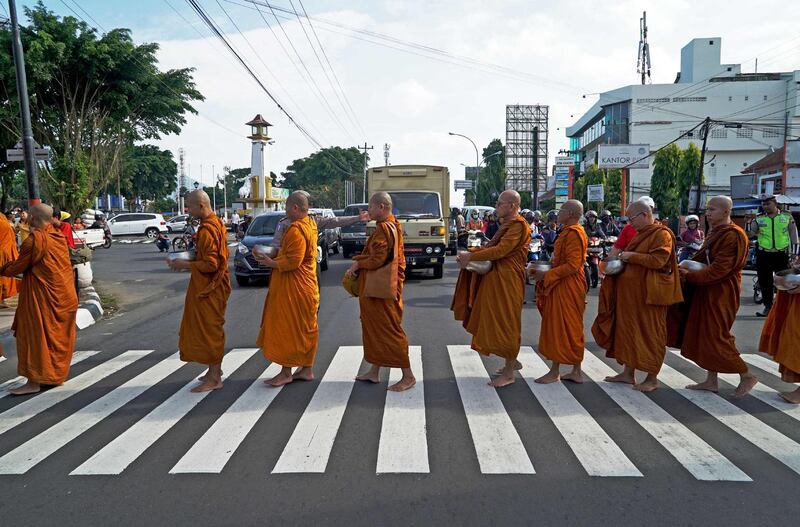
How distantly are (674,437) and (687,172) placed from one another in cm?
4303

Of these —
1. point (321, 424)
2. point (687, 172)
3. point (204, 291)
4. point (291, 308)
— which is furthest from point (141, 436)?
point (687, 172)

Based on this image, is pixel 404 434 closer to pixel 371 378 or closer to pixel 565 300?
pixel 371 378

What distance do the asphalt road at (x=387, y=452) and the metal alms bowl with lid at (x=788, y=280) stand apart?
102 centimetres

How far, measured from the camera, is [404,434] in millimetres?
4457

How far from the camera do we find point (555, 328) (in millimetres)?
5699

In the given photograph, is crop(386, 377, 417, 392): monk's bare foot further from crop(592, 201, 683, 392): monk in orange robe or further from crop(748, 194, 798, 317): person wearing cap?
crop(748, 194, 798, 317): person wearing cap

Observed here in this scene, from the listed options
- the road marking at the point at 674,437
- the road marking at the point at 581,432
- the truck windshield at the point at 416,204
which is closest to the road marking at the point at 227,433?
the road marking at the point at 581,432

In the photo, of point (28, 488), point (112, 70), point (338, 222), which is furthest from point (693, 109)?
point (28, 488)

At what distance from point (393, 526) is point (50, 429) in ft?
9.98

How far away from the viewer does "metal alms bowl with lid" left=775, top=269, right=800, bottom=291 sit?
201 inches

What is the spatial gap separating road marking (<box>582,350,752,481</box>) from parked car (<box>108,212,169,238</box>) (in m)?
33.5

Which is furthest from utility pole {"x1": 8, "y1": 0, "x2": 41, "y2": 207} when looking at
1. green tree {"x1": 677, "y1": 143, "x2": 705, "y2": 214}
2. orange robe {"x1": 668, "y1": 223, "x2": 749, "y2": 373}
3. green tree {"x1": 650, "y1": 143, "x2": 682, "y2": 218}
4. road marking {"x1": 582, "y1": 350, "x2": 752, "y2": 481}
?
green tree {"x1": 677, "y1": 143, "x2": 705, "y2": 214}

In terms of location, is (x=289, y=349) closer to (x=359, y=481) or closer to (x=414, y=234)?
(x=359, y=481)

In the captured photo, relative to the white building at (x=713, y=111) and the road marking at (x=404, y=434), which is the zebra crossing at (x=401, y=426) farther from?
the white building at (x=713, y=111)
